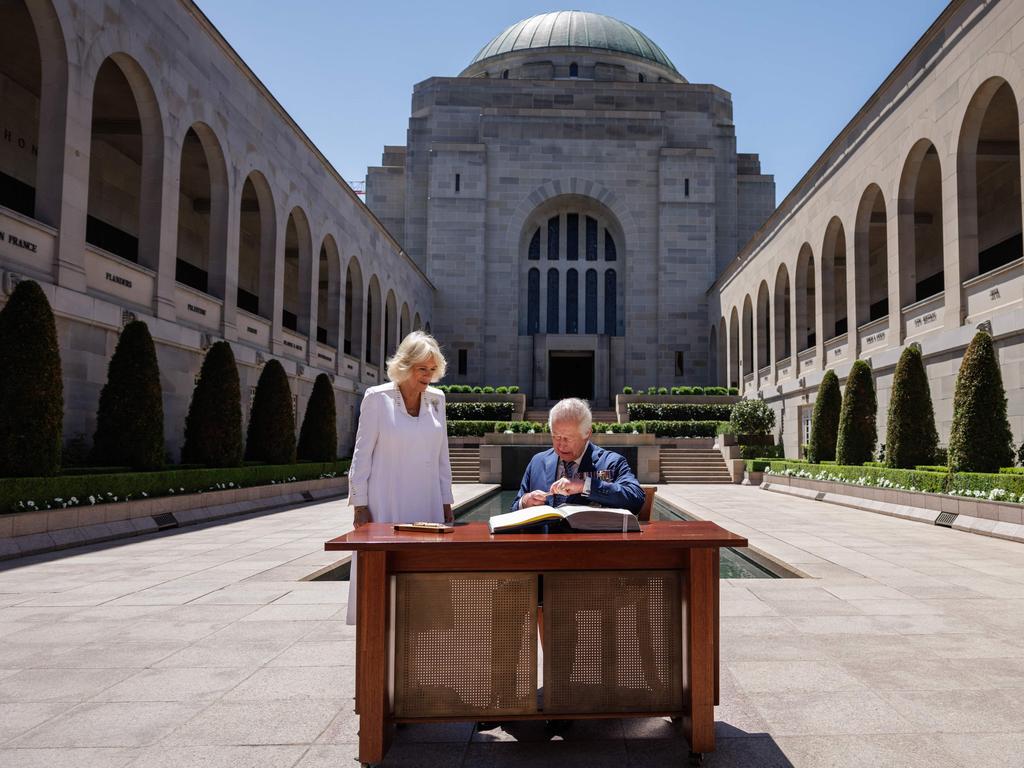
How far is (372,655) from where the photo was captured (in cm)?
332

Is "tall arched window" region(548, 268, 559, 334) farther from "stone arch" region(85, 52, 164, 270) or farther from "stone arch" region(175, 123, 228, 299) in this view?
"stone arch" region(85, 52, 164, 270)

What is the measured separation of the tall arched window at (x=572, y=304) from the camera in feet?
143

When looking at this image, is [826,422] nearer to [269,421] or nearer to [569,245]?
[269,421]

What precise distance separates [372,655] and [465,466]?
22118mm

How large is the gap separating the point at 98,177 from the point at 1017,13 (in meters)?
Answer: 22.6

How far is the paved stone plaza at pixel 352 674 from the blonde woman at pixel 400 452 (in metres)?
1.08

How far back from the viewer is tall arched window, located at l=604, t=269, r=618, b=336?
43.7 meters

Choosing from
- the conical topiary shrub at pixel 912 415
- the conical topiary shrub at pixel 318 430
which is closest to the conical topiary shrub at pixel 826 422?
the conical topiary shrub at pixel 912 415

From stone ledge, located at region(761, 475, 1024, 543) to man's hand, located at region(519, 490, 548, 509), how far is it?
370 inches

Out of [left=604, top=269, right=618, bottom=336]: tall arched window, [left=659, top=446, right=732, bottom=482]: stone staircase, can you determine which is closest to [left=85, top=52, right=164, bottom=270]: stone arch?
[left=659, top=446, right=732, bottom=482]: stone staircase

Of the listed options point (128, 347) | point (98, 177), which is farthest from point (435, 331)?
point (128, 347)

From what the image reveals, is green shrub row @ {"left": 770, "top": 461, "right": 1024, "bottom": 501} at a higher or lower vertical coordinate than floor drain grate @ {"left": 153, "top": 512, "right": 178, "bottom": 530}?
higher

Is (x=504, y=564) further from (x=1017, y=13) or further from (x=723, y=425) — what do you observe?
(x=723, y=425)

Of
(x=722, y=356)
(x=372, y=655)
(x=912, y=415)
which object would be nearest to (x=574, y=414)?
(x=372, y=655)
